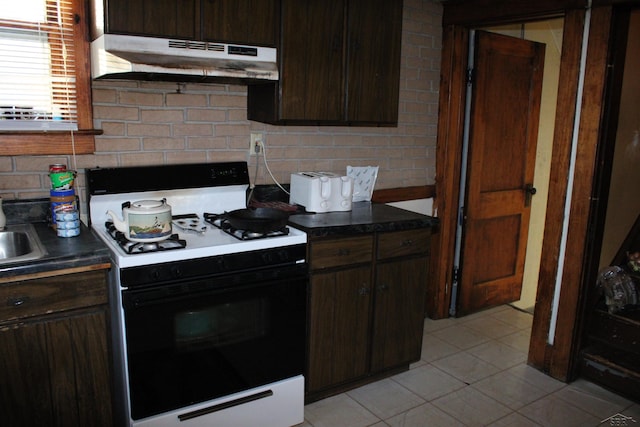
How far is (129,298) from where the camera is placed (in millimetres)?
Result: 1842

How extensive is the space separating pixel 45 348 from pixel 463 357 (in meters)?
2.29

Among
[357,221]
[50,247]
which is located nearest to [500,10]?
[357,221]

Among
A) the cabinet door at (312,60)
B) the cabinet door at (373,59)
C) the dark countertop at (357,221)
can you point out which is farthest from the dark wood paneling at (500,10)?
the dark countertop at (357,221)

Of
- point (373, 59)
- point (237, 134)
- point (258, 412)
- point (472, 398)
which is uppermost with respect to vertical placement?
point (373, 59)

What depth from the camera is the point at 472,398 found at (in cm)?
262

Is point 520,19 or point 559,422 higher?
point 520,19

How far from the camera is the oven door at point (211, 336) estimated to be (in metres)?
1.90

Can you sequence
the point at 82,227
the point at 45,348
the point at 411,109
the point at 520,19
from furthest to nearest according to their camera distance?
the point at 411,109 → the point at 520,19 → the point at 82,227 → the point at 45,348

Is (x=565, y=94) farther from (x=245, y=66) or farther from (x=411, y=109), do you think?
(x=245, y=66)

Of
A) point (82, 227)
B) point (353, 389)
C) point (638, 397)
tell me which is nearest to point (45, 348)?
point (82, 227)

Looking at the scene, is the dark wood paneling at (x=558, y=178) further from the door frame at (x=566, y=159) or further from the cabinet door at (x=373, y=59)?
the cabinet door at (x=373, y=59)

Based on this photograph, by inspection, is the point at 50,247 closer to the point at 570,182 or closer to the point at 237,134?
the point at 237,134

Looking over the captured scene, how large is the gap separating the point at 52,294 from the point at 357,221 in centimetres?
136

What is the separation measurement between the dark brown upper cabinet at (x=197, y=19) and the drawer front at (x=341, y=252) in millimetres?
968
